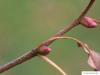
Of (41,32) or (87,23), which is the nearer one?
(87,23)

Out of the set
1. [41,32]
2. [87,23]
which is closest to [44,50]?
[87,23]

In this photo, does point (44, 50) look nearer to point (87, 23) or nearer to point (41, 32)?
point (87, 23)

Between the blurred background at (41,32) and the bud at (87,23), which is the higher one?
the bud at (87,23)

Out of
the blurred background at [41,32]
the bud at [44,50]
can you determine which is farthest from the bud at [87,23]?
the blurred background at [41,32]

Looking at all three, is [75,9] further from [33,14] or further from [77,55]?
→ [77,55]

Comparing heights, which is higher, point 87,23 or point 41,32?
point 87,23

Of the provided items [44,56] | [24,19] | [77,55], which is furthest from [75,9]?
[44,56]

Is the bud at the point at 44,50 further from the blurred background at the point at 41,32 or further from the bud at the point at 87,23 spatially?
the blurred background at the point at 41,32

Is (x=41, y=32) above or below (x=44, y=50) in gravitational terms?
below

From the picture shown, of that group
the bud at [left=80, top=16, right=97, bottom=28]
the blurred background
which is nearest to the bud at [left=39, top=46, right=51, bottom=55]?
the bud at [left=80, top=16, right=97, bottom=28]
